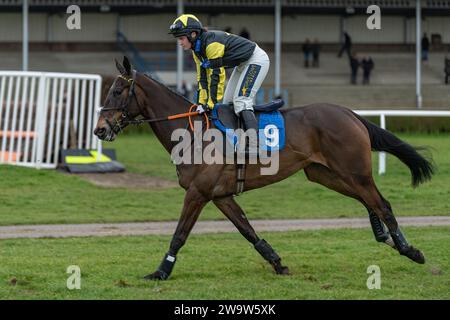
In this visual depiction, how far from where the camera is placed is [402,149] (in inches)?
407

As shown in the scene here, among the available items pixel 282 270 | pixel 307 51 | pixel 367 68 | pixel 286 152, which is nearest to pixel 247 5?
pixel 307 51

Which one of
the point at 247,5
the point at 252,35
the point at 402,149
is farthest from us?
the point at 252,35

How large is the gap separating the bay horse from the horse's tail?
10.8 inches

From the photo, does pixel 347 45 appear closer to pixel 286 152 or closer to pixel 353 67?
pixel 353 67

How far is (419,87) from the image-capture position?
33500 millimetres

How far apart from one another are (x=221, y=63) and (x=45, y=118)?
976 centimetres

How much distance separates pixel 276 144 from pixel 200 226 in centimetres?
415

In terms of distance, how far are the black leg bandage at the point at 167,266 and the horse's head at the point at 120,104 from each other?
1374 mm

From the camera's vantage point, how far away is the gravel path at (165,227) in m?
12.8

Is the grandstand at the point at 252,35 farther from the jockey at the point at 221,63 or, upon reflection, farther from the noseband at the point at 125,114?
the noseband at the point at 125,114

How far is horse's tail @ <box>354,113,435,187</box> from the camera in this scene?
33.2 ft

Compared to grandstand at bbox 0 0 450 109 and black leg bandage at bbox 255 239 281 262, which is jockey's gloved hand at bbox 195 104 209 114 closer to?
black leg bandage at bbox 255 239 281 262
